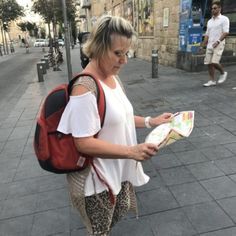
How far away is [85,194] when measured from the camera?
1.74 metres

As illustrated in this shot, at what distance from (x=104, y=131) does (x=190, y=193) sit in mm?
1920

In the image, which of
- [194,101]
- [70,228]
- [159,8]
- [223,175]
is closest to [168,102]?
[194,101]

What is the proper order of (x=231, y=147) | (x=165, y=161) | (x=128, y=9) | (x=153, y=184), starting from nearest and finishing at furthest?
(x=153, y=184) < (x=165, y=161) < (x=231, y=147) < (x=128, y=9)

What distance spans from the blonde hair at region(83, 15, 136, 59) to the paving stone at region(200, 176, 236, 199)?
2144 mm

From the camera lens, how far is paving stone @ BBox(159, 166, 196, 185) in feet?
11.5

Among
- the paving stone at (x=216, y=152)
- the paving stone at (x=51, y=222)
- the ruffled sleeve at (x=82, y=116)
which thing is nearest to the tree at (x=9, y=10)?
the paving stone at (x=216, y=152)

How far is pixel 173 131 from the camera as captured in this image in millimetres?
1575

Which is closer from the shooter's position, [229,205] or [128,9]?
[229,205]

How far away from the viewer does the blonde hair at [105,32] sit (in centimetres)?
156

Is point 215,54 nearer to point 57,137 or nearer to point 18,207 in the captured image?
point 18,207

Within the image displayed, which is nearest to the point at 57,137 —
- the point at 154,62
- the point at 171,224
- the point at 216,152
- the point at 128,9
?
the point at 171,224

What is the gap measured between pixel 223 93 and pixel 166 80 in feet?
9.61

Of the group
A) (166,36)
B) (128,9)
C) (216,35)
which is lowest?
(166,36)

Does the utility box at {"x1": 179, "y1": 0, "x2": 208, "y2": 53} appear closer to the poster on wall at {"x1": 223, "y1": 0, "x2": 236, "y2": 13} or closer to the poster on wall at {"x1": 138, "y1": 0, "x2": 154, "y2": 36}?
the poster on wall at {"x1": 223, "y1": 0, "x2": 236, "y2": 13}
